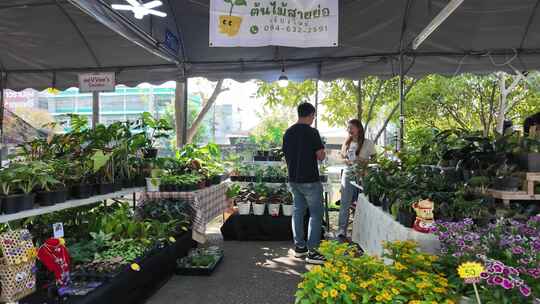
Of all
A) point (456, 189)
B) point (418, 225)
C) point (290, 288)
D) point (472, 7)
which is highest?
point (472, 7)

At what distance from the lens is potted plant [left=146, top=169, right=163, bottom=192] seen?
3.90m

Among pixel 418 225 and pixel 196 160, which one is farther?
pixel 196 160

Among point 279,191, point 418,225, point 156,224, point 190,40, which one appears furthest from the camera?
point 190,40

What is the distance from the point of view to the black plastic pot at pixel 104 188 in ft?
10.6

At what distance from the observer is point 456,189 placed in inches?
95.8

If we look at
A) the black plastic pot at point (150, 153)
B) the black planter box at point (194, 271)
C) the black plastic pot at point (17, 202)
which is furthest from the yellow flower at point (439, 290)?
the black plastic pot at point (150, 153)

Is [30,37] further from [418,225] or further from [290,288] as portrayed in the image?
[418,225]

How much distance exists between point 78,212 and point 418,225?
3332 millimetres

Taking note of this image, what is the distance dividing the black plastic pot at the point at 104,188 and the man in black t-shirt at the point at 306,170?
1850mm

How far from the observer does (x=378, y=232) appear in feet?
9.55

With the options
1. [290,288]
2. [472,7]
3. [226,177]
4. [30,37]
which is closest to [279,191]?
[226,177]

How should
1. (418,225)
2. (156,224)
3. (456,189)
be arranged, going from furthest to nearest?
(156,224), (456,189), (418,225)

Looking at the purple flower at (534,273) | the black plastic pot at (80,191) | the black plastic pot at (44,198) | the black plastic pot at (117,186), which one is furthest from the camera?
the black plastic pot at (117,186)

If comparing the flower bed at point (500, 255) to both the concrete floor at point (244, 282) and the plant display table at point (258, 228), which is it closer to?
the concrete floor at point (244, 282)
